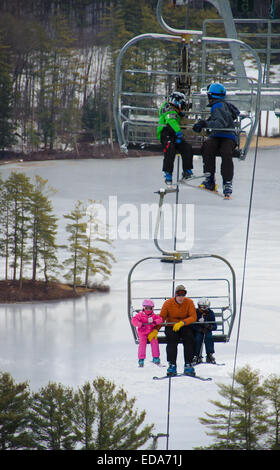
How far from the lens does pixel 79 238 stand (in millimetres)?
41500

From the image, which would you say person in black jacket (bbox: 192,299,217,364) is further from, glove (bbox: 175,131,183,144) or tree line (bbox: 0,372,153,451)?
tree line (bbox: 0,372,153,451)

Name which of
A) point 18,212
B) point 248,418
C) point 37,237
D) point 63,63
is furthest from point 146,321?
point 63,63

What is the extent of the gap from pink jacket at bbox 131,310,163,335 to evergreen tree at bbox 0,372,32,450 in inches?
849

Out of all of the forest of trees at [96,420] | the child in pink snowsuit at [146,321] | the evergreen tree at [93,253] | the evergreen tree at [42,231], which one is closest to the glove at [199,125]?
the child in pink snowsuit at [146,321]

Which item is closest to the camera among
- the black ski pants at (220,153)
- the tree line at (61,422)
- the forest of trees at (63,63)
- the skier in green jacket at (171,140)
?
the black ski pants at (220,153)

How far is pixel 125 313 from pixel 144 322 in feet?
112

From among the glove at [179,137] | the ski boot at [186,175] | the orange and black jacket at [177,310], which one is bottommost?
the orange and black jacket at [177,310]

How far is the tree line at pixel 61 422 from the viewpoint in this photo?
2780 cm

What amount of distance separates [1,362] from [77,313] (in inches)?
202

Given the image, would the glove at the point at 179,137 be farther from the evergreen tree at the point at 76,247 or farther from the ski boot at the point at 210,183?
the evergreen tree at the point at 76,247

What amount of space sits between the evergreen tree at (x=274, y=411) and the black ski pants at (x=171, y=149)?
2325 centimetres

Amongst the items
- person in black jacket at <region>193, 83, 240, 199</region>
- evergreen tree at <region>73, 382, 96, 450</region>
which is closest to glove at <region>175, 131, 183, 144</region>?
person in black jacket at <region>193, 83, 240, 199</region>
